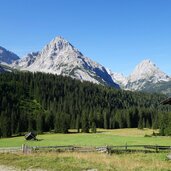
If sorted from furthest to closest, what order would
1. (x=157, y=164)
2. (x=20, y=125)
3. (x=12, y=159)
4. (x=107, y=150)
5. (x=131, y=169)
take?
1. (x=20, y=125)
2. (x=107, y=150)
3. (x=12, y=159)
4. (x=157, y=164)
5. (x=131, y=169)

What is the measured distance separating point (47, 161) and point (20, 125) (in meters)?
147

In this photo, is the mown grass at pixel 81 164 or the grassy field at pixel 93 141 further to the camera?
the grassy field at pixel 93 141

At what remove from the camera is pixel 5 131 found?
530 ft

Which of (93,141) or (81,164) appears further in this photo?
(93,141)

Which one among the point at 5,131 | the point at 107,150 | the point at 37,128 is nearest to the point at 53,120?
the point at 37,128

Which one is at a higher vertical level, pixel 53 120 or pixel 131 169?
pixel 53 120

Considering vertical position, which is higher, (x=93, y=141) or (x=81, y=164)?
(x=93, y=141)

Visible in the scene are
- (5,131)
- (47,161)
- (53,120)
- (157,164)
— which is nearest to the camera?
(157,164)

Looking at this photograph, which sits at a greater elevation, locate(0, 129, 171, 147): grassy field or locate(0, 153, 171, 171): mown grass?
locate(0, 129, 171, 147): grassy field

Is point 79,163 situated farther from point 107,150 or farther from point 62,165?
point 107,150

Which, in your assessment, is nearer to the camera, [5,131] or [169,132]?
[169,132]

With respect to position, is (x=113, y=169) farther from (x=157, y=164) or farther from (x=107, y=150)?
(x=107, y=150)

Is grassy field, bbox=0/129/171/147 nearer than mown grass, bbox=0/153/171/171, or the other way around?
mown grass, bbox=0/153/171/171

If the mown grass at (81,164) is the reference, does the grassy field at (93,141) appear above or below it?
above
